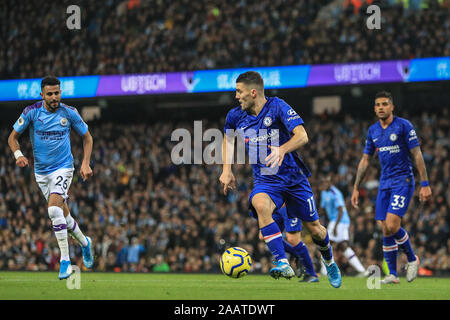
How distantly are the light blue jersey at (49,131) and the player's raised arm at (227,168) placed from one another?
2467 millimetres

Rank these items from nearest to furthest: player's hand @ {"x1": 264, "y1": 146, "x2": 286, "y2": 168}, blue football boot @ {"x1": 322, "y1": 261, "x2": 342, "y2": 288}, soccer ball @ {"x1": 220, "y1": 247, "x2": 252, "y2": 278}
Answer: player's hand @ {"x1": 264, "y1": 146, "x2": 286, "y2": 168} → soccer ball @ {"x1": 220, "y1": 247, "x2": 252, "y2": 278} → blue football boot @ {"x1": 322, "y1": 261, "x2": 342, "y2": 288}

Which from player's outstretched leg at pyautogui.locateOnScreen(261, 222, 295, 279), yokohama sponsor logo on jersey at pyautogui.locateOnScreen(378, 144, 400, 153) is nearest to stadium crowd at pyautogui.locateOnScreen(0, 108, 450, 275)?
yokohama sponsor logo on jersey at pyautogui.locateOnScreen(378, 144, 400, 153)

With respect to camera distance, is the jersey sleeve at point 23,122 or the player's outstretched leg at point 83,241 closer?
the jersey sleeve at point 23,122

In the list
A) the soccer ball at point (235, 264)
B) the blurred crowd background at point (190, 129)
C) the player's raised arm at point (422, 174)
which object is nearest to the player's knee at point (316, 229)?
the soccer ball at point (235, 264)

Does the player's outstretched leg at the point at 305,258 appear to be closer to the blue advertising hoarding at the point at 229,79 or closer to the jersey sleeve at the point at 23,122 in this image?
the jersey sleeve at the point at 23,122

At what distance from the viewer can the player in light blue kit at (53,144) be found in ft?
30.2

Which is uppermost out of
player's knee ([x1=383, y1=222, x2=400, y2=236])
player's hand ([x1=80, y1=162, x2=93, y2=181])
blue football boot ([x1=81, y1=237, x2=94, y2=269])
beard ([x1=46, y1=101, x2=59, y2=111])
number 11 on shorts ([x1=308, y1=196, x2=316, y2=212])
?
beard ([x1=46, y1=101, x2=59, y2=111])

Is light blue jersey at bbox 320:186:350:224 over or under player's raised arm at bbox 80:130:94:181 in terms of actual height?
under

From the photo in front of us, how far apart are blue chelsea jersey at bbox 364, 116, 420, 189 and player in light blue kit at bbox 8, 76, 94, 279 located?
13.9 ft

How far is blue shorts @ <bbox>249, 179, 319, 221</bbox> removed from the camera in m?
7.88

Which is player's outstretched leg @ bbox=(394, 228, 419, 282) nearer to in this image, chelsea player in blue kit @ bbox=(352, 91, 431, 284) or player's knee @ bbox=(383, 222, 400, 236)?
chelsea player in blue kit @ bbox=(352, 91, 431, 284)
